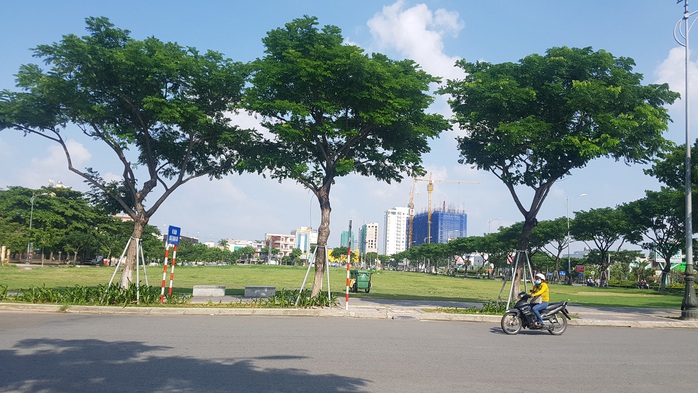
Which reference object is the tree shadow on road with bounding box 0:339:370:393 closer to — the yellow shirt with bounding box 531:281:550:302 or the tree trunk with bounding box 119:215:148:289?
the yellow shirt with bounding box 531:281:550:302

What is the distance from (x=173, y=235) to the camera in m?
18.3

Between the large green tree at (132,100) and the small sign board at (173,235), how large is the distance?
5.46 feet

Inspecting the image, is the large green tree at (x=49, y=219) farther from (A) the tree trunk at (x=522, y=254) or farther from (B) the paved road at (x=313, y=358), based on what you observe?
(A) the tree trunk at (x=522, y=254)

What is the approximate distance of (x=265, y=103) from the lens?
17141 millimetres

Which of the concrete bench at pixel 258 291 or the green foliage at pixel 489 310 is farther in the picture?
the concrete bench at pixel 258 291

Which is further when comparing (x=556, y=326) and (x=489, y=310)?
(x=489, y=310)

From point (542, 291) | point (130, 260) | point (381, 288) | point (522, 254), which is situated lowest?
point (381, 288)

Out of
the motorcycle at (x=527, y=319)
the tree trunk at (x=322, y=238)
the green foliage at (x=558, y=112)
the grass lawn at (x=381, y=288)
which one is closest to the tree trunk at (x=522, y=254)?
the green foliage at (x=558, y=112)

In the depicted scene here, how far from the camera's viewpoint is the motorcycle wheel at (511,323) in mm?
13820

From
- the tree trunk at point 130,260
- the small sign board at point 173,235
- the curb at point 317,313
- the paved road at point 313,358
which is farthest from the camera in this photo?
the tree trunk at point 130,260

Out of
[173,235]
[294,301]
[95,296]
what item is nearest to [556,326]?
[294,301]

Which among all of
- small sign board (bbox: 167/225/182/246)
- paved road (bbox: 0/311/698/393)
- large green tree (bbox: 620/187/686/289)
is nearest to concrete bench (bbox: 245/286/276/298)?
small sign board (bbox: 167/225/182/246)

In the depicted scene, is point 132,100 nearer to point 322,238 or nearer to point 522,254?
point 322,238

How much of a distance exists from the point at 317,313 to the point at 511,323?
5963 millimetres
